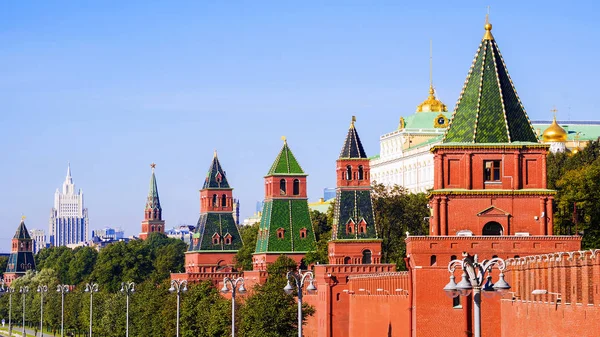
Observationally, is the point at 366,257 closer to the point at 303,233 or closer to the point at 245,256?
the point at 303,233

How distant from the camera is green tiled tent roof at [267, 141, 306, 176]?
133 meters

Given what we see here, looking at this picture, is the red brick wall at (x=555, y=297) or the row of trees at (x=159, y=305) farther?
the row of trees at (x=159, y=305)

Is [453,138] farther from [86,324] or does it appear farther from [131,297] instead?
[86,324]

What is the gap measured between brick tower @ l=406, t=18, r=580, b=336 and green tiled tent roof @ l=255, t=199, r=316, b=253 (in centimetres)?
5582

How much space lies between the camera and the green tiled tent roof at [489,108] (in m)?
74.8

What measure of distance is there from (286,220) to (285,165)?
16.1 ft

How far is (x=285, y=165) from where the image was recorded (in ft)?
440

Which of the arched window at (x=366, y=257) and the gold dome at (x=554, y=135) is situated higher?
the gold dome at (x=554, y=135)

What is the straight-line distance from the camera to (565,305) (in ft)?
194

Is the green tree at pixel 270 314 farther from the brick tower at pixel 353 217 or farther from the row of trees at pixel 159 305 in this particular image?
the brick tower at pixel 353 217

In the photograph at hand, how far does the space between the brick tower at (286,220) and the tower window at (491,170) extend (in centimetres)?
5709

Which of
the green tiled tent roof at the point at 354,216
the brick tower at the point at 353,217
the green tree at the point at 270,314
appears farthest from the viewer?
the green tiled tent roof at the point at 354,216

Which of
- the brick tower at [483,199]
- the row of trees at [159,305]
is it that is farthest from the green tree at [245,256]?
the brick tower at [483,199]

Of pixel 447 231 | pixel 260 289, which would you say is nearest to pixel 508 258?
pixel 447 231
